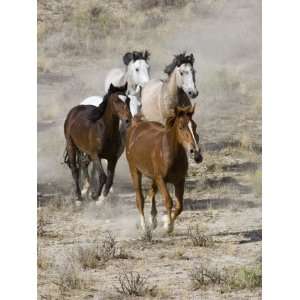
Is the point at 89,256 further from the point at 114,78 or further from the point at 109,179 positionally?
the point at 114,78

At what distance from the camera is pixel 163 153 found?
8516 mm

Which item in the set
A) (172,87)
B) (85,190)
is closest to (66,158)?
(85,190)

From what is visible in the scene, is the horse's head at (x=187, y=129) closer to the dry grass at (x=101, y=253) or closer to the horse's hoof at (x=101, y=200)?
the horse's hoof at (x=101, y=200)

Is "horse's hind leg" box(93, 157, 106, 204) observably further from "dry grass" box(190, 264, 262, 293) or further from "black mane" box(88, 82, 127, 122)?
"dry grass" box(190, 264, 262, 293)

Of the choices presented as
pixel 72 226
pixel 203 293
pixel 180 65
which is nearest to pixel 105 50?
pixel 180 65

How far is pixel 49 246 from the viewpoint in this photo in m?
8.62

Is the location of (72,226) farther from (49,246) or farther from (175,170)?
(175,170)

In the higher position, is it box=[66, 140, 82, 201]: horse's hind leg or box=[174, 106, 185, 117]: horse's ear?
box=[174, 106, 185, 117]: horse's ear

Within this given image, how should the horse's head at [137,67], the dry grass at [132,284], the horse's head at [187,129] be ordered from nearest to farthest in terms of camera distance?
the horse's head at [187,129] < the dry grass at [132,284] < the horse's head at [137,67]

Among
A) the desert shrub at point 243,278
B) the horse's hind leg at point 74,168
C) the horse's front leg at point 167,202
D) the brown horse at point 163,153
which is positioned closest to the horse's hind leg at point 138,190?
the brown horse at point 163,153

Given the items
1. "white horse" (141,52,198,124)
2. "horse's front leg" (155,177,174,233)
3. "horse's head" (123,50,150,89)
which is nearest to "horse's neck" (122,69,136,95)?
"horse's head" (123,50,150,89)

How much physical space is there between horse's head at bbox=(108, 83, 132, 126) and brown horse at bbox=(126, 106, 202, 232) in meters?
0.07

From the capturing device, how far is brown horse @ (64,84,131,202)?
8.66 meters

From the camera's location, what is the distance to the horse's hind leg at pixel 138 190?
8602 millimetres
